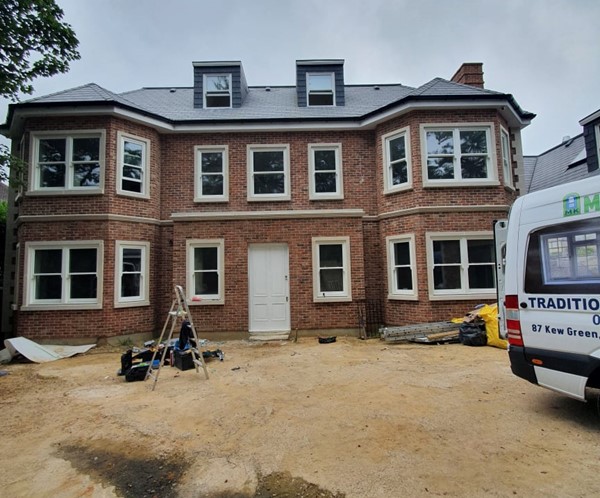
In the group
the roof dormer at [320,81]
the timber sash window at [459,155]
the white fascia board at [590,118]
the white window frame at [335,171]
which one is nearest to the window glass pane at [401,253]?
the timber sash window at [459,155]

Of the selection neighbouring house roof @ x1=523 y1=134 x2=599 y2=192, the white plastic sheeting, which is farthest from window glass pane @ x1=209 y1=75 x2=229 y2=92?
neighbouring house roof @ x1=523 y1=134 x2=599 y2=192

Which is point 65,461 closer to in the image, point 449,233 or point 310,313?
point 310,313

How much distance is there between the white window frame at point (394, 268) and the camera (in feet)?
32.2

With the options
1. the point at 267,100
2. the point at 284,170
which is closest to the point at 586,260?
the point at 284,170

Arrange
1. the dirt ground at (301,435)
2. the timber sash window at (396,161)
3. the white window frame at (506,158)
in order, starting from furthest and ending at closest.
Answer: the white window frame at (506,158) → the timber sash window at (396,161) → the dirt ground at (301,435)

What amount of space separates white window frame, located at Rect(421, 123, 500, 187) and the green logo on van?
621 centimetres

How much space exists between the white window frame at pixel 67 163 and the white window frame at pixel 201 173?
103 inches

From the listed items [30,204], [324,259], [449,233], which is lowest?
[324,259]

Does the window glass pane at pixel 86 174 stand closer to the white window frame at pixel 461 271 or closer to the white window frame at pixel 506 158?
the white window frame at pixel 461 271

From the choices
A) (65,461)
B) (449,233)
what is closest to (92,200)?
(65,461)

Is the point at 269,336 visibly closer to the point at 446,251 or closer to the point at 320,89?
the point at 446,251

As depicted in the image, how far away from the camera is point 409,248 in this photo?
10102 mm

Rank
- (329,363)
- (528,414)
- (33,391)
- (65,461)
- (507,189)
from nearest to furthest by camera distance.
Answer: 1. (65,461)
2. (528,414)
3. (33,391)
4. (329,363)
5. (507,189)

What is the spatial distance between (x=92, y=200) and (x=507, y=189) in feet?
41.1
